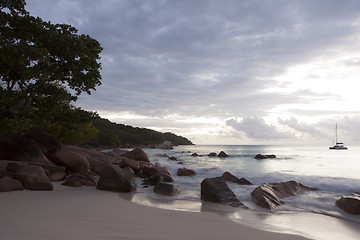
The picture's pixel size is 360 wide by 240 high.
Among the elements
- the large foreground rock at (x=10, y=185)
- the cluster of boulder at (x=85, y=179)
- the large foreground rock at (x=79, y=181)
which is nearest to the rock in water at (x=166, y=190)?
the cluster of boulder at (x=85, y=179)

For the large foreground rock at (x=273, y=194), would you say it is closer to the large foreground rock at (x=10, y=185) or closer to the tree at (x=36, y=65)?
the large foreground rock at (x=10, y=185)

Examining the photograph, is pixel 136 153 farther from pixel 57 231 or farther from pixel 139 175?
pixel 57 231

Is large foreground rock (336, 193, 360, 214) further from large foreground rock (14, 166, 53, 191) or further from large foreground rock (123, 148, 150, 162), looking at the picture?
large foreground rock (123, 148, 150, 162)

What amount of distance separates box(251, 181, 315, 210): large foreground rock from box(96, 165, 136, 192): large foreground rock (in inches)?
188

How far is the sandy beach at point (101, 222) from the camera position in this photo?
4043mm

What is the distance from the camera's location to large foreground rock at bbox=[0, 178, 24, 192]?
698cm

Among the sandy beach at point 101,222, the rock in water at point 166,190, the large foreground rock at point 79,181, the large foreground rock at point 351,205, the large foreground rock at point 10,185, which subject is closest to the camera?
the sandy beach at point 101,222

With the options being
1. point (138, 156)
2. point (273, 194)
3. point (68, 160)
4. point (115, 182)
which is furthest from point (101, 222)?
point (138, 156)

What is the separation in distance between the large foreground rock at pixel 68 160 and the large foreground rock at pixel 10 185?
497 cm

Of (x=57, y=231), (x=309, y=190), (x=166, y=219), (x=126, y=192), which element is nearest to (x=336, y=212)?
(x=309, y=190)

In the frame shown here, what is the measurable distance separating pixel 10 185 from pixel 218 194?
665cm

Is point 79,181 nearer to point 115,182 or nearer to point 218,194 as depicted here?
point 115,182

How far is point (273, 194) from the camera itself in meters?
8.77

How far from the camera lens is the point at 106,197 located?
7.57m
